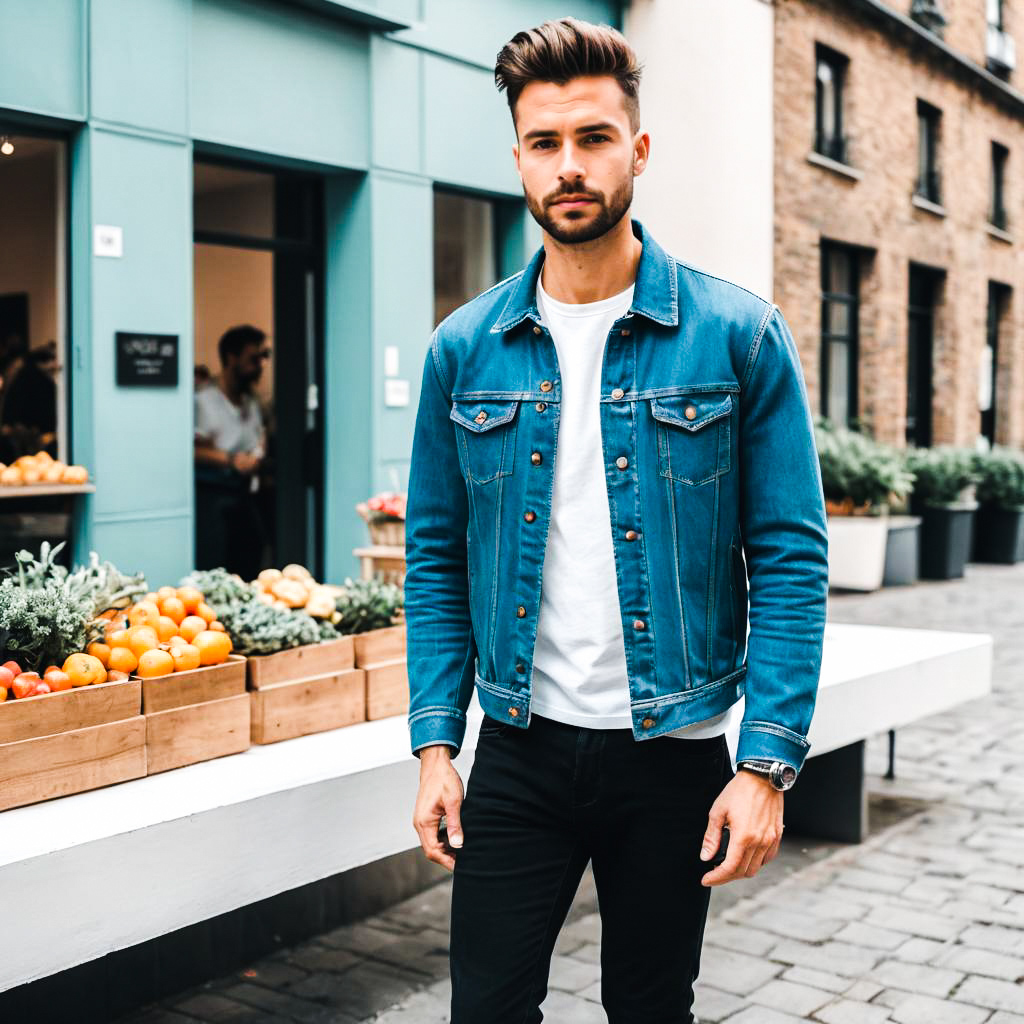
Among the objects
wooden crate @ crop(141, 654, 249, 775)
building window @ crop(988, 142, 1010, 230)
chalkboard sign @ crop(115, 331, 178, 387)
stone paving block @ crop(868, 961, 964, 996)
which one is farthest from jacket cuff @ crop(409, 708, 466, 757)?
building window @ crop(988, 142, 1010, 230)

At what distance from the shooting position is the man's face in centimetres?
220

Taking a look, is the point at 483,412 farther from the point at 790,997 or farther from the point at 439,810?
the point at 790,997

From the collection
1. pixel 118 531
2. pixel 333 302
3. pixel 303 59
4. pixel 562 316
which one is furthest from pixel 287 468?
pixel 562 316

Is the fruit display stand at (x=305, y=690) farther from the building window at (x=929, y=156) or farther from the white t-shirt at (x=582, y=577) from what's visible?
the building window at (x=929, y=156)

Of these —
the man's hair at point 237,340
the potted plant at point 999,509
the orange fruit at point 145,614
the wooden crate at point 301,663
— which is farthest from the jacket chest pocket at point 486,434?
the potted plant at point 999,509

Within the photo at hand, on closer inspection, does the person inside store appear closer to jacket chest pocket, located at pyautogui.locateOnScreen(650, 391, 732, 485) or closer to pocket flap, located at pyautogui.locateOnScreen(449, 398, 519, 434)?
pocket flap, located at pyautogui.locateOnScreen(449, 398, 519, 434)

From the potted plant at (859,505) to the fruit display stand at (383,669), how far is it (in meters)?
10.1

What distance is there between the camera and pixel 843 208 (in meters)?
16.2

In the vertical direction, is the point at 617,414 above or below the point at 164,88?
below

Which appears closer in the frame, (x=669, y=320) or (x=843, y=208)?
(x=669, y=320)

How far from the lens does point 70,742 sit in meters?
3.23

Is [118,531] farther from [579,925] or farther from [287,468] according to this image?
[579,925]

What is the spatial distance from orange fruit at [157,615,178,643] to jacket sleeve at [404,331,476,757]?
55.3 inches

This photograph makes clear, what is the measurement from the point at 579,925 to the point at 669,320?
2933 mm
